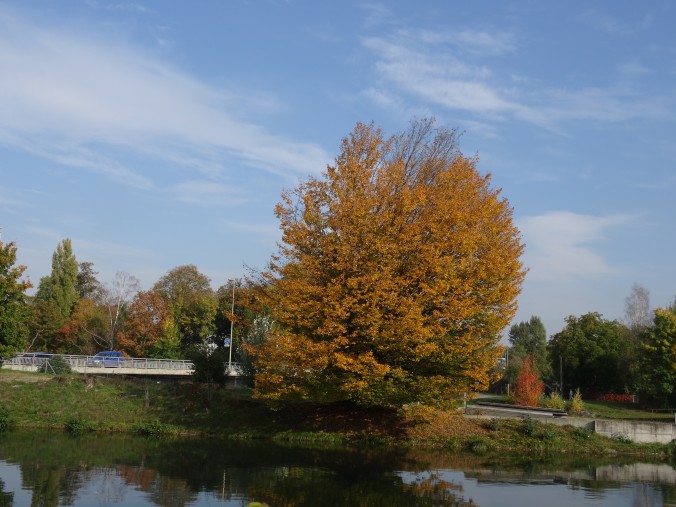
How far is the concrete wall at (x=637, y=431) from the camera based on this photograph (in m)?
29.7

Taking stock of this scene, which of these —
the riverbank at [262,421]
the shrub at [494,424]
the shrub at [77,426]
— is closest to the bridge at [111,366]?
the riverbank at [262,421]

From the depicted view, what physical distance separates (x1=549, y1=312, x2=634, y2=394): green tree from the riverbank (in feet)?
116

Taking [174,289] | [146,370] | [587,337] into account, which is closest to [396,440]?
[146,370]

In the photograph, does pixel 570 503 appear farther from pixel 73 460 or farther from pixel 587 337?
pixel 587 337

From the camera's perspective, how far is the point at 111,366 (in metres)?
47.0

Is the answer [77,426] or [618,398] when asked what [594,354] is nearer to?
[618,398]

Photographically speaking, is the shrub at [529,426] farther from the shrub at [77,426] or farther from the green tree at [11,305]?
the green tree at [11,305]

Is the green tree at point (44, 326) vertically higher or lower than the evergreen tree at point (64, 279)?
lower

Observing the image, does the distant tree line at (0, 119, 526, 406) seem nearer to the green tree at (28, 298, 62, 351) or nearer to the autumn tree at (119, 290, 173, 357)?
the autumn tree at (119, 290, 173, 357)

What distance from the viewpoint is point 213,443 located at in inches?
1093

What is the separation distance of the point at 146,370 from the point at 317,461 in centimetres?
2900

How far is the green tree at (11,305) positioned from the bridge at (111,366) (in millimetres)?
3158

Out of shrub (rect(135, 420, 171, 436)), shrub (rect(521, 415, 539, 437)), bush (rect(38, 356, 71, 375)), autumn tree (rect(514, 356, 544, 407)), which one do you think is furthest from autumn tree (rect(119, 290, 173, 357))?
shrub (rect(521, 415, 539, 437))

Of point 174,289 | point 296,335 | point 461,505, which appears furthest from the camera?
point 174,289
